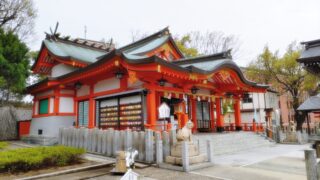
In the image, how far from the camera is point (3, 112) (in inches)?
719

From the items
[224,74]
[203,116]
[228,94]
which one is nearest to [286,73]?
[228,94]

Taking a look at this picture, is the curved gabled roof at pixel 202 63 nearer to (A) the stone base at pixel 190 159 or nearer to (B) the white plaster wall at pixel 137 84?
(B) the white plaster wall at pixel 137 84

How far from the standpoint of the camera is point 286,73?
2788 centimetres

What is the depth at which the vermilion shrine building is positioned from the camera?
10.7 meters

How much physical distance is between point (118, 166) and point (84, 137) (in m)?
4.78

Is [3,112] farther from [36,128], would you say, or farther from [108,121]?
[108,121]

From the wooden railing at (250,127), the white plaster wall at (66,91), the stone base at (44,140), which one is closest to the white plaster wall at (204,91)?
the wooden railing at (250,127)

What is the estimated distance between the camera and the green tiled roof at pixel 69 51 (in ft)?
52.0

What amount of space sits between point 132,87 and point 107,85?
6.99ft

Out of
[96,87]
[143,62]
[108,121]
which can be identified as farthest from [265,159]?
[96,87]

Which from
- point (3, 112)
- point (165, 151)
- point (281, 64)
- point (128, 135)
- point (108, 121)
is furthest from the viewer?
point (281, 64)

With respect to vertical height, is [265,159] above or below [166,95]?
below

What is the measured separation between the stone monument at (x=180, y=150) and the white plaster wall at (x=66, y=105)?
954 cm

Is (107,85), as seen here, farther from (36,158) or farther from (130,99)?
(36,158)
